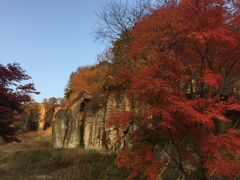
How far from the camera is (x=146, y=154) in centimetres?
1595

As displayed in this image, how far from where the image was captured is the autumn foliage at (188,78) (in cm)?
1409

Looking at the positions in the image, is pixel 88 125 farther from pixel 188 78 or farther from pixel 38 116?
pixel 38 116

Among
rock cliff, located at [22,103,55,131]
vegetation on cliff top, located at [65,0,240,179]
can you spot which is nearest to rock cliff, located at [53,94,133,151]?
vegetation on cliff top, located at [65,0,240,179]

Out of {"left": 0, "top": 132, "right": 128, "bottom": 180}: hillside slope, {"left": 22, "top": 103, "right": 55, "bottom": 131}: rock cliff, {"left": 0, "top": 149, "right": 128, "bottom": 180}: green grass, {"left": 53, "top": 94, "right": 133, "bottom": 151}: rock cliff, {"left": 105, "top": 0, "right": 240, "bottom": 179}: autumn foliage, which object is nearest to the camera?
{"left": 105, "top": 0, "right": 240, "bottom": 179}: autumn foliage

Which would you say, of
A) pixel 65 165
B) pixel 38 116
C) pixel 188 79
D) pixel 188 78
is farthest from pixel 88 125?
pixel 38 116

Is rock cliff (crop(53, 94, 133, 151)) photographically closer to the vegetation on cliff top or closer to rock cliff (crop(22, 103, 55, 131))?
the vegetation on cliff top

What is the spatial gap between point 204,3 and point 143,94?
14.1ft

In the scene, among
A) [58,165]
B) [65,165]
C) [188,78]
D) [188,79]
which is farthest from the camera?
[58,165]

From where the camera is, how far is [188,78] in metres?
15.0

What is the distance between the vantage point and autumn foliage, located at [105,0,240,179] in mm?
14086

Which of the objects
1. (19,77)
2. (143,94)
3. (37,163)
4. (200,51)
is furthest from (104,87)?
(143,94)

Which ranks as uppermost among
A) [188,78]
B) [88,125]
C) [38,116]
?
[38,116]

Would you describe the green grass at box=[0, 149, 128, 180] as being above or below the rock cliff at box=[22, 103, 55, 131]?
below

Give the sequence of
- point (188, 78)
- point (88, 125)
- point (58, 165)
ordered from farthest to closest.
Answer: point (88, 125), point (58, 165), point (188, 78)
